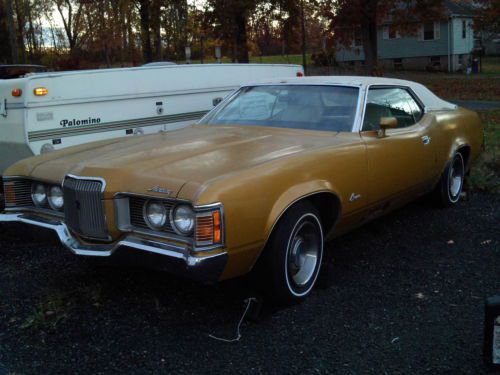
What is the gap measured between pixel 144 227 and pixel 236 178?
627mm

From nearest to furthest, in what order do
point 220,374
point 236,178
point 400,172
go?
point 220,374
point 236,178
point 400,172

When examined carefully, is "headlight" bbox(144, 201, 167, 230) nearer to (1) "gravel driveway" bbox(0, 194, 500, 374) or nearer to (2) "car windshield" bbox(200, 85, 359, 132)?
(1) "gravel driveway" bbox(0, 194, 500, 374)

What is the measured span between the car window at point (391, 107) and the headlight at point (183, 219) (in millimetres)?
1958

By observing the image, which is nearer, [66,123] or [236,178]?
[236,178]

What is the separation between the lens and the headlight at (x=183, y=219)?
333 cm

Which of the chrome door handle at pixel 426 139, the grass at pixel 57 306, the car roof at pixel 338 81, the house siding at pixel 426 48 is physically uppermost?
the house siding at pixel 426 48

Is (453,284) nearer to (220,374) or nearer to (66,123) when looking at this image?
(220,374)

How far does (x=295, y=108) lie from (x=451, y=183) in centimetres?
229

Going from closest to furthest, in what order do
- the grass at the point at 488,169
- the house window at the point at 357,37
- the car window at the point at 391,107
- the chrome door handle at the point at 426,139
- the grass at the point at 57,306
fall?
1. the grass at the point at 57,306
2. the car window at the point at 391,107
3. the chrome door handle at the point at 426,139
4. the grass at the point at 488,169
5. the house window at the point at 357,37

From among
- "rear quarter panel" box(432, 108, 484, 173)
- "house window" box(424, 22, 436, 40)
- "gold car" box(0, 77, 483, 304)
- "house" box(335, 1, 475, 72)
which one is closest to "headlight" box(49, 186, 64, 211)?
"gold car" box(0, 77, 483, 304)

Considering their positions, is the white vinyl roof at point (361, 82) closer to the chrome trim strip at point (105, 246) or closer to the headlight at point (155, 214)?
the headlight at point (155, 214)

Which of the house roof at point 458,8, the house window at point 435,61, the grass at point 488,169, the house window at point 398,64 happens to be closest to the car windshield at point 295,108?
the grass at point 488,169

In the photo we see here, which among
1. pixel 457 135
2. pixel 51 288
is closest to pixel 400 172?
pixel 457 135

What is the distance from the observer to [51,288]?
430 centimetres
